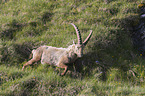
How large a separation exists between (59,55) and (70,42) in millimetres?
989

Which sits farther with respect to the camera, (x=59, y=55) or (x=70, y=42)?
(x=70, y=42)

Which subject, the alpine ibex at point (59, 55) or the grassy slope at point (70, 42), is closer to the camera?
the grassy slope at point (70, 42)

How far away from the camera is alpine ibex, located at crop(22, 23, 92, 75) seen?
542 cm

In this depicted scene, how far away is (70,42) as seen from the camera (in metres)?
6.44

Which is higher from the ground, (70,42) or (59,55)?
(70,42)

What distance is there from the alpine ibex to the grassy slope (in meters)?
0.35

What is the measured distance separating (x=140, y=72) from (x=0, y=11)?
8.63 m

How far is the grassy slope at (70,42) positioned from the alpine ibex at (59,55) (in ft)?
1.15

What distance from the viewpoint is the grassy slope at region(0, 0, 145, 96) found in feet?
15.6

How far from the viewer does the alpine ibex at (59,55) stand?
542 centimetres

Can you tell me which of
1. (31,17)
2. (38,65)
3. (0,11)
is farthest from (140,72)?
(0,11)

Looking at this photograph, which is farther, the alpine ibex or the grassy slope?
the alpine ibex

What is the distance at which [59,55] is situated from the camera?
5750 millimetres

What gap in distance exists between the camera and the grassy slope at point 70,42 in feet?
15.6
